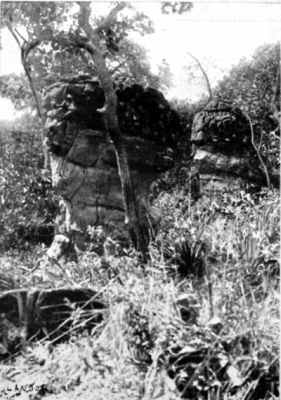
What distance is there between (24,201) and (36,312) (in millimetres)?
8132

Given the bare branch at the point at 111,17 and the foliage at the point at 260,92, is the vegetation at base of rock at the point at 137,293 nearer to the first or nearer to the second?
the bare branch at the point at 111,17

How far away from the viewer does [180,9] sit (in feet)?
28.8

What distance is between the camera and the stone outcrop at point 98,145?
798 cm

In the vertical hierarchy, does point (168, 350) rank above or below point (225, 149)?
below

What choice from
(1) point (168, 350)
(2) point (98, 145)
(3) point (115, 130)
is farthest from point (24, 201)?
(1) point (168, 350)

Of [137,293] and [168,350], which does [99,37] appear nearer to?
[137,293]

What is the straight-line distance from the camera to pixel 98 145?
8.17 m

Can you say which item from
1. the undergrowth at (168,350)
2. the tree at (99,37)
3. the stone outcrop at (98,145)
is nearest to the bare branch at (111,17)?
the tree at (99,37)

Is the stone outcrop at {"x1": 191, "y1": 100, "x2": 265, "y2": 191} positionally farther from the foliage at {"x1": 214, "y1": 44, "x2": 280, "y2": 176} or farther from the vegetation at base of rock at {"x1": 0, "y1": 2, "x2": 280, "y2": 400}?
the vegetation at base of rock at {"x1": 0, "y1": 2, "x2": 280, "y2": 400}

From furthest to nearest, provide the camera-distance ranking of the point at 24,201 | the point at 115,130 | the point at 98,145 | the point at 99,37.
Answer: the point at 24,201 → the point at 99,37 → the point at 98,145 → the point at 115,130

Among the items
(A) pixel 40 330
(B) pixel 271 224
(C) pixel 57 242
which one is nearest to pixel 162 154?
(C) pixel 57 242

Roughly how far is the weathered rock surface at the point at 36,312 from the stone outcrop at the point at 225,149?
6.81 meters

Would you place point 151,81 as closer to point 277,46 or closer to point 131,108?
point 277,46

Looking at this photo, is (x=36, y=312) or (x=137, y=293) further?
(x=36, y=312)
